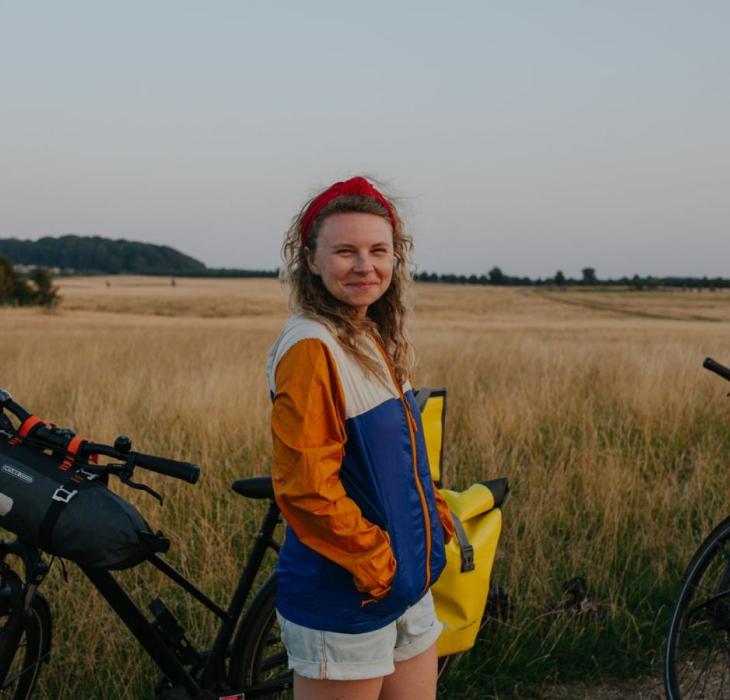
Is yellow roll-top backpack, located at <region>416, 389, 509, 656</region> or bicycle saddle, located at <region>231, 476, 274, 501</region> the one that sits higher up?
bicycle saddle, located at <region>231, 476, 274, 501</region>

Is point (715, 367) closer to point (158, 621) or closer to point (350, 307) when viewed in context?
point (350, 307)

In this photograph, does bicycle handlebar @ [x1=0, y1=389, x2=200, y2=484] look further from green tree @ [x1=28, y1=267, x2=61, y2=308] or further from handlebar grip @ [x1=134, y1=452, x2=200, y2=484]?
green tree @ [x1=28, y1=267, x2=61, y2=308]

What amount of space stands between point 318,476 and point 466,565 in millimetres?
981

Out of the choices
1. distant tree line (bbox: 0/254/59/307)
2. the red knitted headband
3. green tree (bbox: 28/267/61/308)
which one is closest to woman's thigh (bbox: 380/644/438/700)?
the red knitted headband

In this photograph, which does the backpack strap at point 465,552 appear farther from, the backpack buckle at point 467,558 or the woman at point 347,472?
the woman at point 347,472

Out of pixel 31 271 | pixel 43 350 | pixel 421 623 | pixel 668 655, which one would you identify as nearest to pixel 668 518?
pixel 668 655

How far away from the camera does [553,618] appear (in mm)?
3637

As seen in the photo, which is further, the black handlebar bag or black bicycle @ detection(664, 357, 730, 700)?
black bicycle @ detection(664, 357, 730, 700)

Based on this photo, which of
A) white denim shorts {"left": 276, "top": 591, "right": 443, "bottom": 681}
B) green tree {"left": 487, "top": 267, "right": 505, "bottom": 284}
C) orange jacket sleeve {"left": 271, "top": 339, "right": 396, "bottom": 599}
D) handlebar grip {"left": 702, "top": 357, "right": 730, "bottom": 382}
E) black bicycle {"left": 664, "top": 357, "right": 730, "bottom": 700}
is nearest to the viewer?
orange jacket sleeve {"left": 271, "top": 339, "right": 396, "bottom": 599}

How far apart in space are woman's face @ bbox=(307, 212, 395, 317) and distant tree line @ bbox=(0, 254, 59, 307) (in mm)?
59807

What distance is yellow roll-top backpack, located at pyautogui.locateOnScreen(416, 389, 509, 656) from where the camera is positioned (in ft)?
8.14

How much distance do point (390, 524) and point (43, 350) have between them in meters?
11.7

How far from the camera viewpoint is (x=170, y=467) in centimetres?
206

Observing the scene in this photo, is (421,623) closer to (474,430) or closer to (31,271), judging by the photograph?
(474,430)
